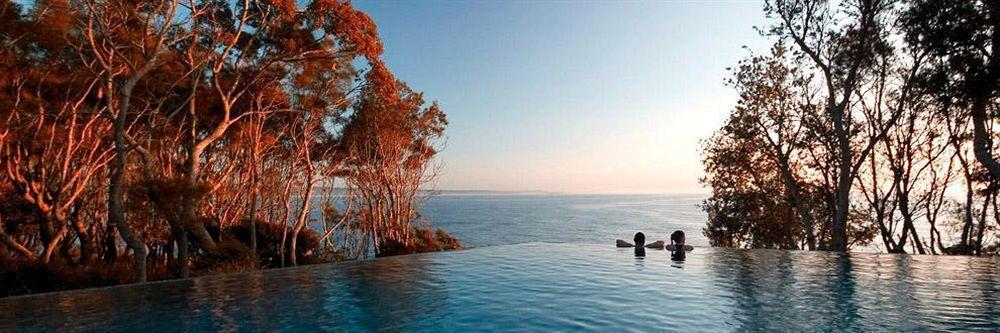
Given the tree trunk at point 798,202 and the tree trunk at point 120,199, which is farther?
the tree trunk at point 798,202

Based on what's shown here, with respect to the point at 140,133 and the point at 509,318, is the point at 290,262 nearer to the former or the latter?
the point at 140,133

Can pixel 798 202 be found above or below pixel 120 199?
below

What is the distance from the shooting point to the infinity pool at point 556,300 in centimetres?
711

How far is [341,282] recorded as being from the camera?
11164mm

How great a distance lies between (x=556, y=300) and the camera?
881 cm

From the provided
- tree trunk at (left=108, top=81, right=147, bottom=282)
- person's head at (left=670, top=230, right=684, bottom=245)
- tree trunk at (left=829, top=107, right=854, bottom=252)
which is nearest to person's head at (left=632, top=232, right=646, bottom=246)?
person's head at (left=670, top=230, right=684, bottom=245)

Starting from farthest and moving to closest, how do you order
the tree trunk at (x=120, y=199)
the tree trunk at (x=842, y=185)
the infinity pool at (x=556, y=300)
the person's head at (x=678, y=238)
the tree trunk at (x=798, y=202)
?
the tree trunk at (x=798, y=202) → the tree trunk at (x=842, y=185) → the person's head at (x=678, y=238) → the tree trunk at (x=120, y=199) → the infinity pool at (x=556, y=300)

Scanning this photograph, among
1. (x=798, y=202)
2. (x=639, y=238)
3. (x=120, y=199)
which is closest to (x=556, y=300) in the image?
(x=639, y=238)

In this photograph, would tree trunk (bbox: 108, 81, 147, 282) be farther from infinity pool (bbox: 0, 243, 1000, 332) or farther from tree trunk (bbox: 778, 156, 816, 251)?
tree trunk (bbox: 778, 156, 816, 251)

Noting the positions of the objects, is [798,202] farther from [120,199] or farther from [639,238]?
[120,199]

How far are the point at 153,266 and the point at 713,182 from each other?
26.6 meters

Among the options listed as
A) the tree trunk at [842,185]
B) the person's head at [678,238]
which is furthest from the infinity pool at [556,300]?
the tree trunk at [842,185]

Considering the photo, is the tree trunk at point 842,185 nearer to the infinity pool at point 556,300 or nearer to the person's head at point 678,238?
the infinity pool at point 556,300

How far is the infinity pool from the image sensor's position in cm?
711
